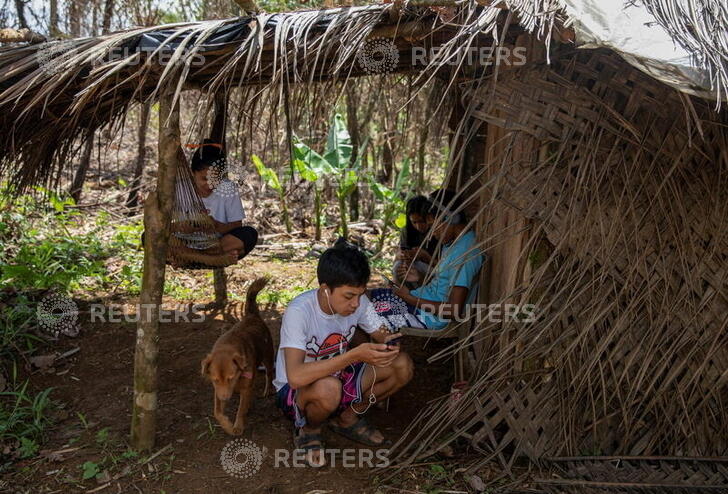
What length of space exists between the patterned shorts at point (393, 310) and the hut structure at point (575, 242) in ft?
2.15

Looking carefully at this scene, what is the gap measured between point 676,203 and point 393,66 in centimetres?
179

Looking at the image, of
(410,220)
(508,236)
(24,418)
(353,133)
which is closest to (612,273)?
(508,236)

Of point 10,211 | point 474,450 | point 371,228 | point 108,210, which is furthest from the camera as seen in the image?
point 371,228

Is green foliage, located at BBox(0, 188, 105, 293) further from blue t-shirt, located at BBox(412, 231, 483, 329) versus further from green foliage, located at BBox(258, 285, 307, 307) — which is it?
blue t-shirt, located at BBox(412, 231, 483, 329)

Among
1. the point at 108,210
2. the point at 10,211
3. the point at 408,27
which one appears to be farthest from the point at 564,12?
the point at 108,210

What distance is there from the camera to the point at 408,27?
318cm

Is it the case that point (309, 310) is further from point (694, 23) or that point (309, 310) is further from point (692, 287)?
point (694, 23)

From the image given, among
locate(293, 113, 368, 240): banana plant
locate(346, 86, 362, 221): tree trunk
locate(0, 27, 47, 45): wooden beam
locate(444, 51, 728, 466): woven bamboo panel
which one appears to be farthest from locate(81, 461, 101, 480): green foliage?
locate(346, 86, 362, 221): tree trunk

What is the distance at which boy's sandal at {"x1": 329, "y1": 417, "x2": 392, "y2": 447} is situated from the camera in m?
3.44

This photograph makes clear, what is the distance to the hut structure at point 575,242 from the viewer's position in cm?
307

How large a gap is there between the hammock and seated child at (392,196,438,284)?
1298 mm

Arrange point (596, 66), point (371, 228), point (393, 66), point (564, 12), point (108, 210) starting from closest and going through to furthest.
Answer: point (564, 12) → point (596, 66) → point (393, 66) → point (108, 210) → point (371, 228)

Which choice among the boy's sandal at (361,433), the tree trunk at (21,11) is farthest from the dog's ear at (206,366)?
the tree trunk at (21,11)

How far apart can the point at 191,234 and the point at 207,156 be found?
0.65 metres
